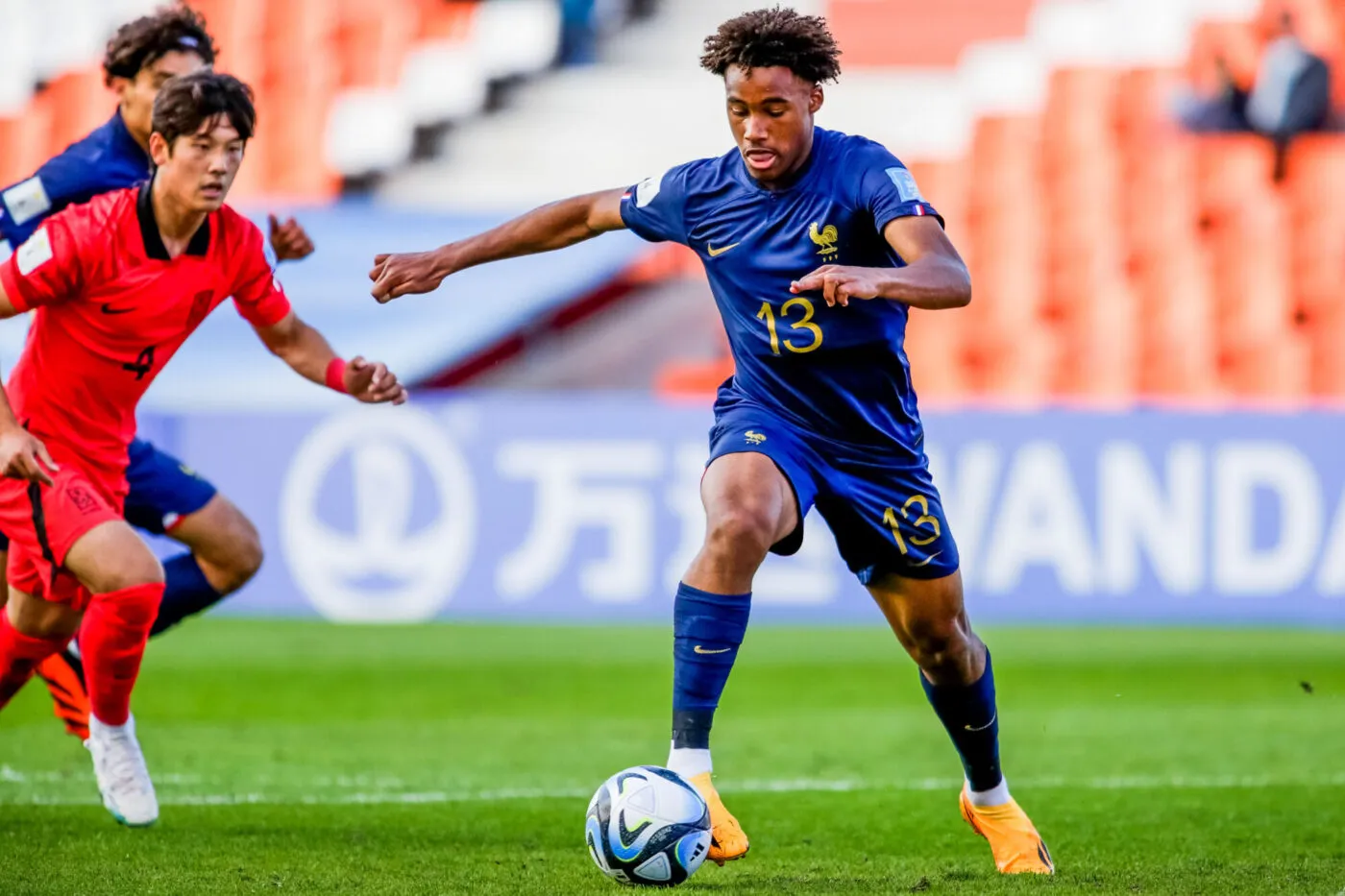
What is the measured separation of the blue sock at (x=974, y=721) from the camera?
4.75 metres

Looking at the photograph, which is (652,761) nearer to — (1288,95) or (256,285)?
(256,285)

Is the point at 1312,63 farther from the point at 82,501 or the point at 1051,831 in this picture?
the point at 82,501

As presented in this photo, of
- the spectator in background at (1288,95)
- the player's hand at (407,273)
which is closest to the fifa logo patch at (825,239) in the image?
the player's hand at (407,273)

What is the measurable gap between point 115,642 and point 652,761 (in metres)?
2.40

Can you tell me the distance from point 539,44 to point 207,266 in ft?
38.9

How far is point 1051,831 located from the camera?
17.5ft

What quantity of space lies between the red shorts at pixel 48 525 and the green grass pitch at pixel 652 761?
26.7 inches

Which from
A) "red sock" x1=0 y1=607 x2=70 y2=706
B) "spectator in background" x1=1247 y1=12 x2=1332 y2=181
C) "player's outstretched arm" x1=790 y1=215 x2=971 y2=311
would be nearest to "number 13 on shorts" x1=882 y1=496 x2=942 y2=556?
"player's outstretched arm" x1=790 y1=215 x2=971 y2=311

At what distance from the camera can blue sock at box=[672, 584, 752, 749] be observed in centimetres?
417

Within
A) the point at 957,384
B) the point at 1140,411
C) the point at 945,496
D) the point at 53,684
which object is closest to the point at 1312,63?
the point at 957,384

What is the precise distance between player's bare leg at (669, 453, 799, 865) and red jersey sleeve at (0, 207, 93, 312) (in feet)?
6.17

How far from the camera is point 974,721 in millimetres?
4777

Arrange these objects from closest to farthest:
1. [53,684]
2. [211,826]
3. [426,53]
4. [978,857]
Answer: [978,857] → [211,826] → [53,684] → [426,53]

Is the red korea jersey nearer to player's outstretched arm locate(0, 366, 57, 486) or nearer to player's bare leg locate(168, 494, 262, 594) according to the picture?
player's outstretched arm locate(0, 366, 57, 486)
